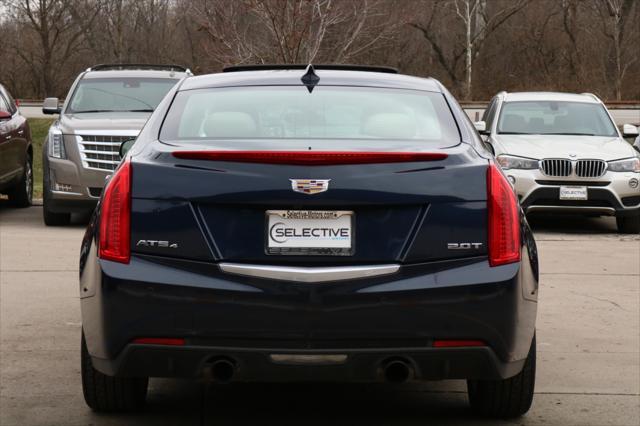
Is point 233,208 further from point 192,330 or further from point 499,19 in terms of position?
point 499,19

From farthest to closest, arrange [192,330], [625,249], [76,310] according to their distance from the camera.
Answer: [625,249] → [76,310] → [192,330]

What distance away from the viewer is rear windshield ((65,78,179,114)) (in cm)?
1520

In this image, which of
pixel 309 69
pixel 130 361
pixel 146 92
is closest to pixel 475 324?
pixel 130 361

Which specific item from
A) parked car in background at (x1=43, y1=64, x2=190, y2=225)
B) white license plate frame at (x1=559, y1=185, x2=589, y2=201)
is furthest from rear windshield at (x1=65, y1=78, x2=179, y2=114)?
white license plate frame at (x1=559, y1=185, x2=589, y2=201)

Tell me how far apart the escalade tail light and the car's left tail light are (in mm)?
1360

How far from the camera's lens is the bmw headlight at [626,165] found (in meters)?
13.9

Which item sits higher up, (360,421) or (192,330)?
(192,330)

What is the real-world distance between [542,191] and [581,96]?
2.70 meters

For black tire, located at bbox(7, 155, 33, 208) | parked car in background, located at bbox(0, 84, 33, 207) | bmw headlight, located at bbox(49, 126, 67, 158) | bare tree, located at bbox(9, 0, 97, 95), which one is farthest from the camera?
bare tree, located at bbox(9, 0, 97, 95)

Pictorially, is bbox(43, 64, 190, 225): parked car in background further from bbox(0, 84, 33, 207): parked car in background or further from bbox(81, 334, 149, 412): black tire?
bbox(81, 334, 149, 412): black tire

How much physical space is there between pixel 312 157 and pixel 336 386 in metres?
1.93

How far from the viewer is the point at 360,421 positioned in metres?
5.48

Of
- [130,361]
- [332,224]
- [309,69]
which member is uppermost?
[309,69]

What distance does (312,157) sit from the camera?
4.58 meters
